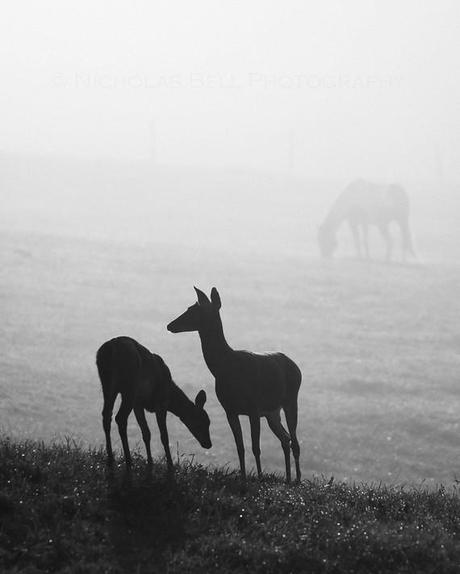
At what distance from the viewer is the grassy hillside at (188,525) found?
296 inches

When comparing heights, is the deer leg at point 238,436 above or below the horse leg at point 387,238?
below

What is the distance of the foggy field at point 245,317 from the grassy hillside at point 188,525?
15662 mm

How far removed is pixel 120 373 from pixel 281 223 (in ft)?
255

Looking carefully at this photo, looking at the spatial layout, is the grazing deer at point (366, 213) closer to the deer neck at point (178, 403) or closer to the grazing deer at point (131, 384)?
the deer neck at point (178, 403)

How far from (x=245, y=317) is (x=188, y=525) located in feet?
126

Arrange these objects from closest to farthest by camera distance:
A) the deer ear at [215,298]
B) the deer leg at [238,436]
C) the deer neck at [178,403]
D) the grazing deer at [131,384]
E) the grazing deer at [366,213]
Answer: the grazing deer at [131,384] < the deer ear at [215,298] < the deer leg at [238,436] < the deer neck at [178,403] < the grazing deer at [366,213]

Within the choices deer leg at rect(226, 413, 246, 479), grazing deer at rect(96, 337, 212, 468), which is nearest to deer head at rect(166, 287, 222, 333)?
grazing deer at rect(96, 337, 212, 468)

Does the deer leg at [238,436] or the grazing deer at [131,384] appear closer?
the grazing deer at [131,384]

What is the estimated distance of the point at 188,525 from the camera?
804cm

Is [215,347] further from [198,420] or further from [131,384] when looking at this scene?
[131,384]

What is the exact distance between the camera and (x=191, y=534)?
793 cm

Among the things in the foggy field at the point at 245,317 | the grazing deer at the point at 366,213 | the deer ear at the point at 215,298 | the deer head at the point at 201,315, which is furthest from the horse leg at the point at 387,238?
the deer ear at the point at 215,298

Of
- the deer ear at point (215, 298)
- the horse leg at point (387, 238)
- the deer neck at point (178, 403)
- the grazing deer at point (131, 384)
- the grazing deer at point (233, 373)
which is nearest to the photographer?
the grazing deer at point (131, 384)

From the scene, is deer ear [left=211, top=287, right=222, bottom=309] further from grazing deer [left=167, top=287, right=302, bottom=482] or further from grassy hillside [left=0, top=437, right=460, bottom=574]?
grassy hillside [left=0, top=437, right=460, bottom=574]
